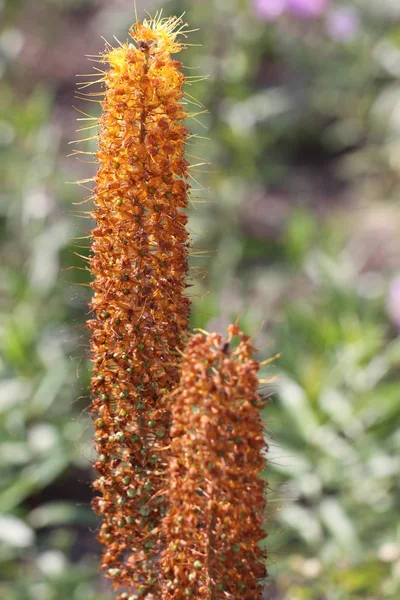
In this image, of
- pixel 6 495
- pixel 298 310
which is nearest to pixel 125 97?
pixel 6 495

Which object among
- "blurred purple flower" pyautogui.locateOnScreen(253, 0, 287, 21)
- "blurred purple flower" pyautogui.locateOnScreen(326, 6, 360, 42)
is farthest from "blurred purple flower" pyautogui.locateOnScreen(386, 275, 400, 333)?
"blurred purple flower" pyautogui.locateOnScreen(326, 6, 360, 42)

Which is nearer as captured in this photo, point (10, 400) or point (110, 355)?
point (110, 355)

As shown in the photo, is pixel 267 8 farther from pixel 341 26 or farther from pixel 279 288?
pixel 279 288

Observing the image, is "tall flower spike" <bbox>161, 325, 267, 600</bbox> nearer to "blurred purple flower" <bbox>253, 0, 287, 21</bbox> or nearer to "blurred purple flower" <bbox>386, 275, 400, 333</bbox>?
"blurred purple flower" <bbox>386, 275, 400, 333</bbox>

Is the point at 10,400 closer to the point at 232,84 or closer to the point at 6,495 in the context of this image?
the point at 6,495

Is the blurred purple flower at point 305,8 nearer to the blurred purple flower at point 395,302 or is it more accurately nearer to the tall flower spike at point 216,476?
the blurred purple flower at point 395,302

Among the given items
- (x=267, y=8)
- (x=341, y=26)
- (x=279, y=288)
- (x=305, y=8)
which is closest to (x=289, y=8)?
(x=305, y=8)

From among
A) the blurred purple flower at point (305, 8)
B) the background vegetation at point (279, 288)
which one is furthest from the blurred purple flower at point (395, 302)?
the blurred purple flower at point (305, 8)
